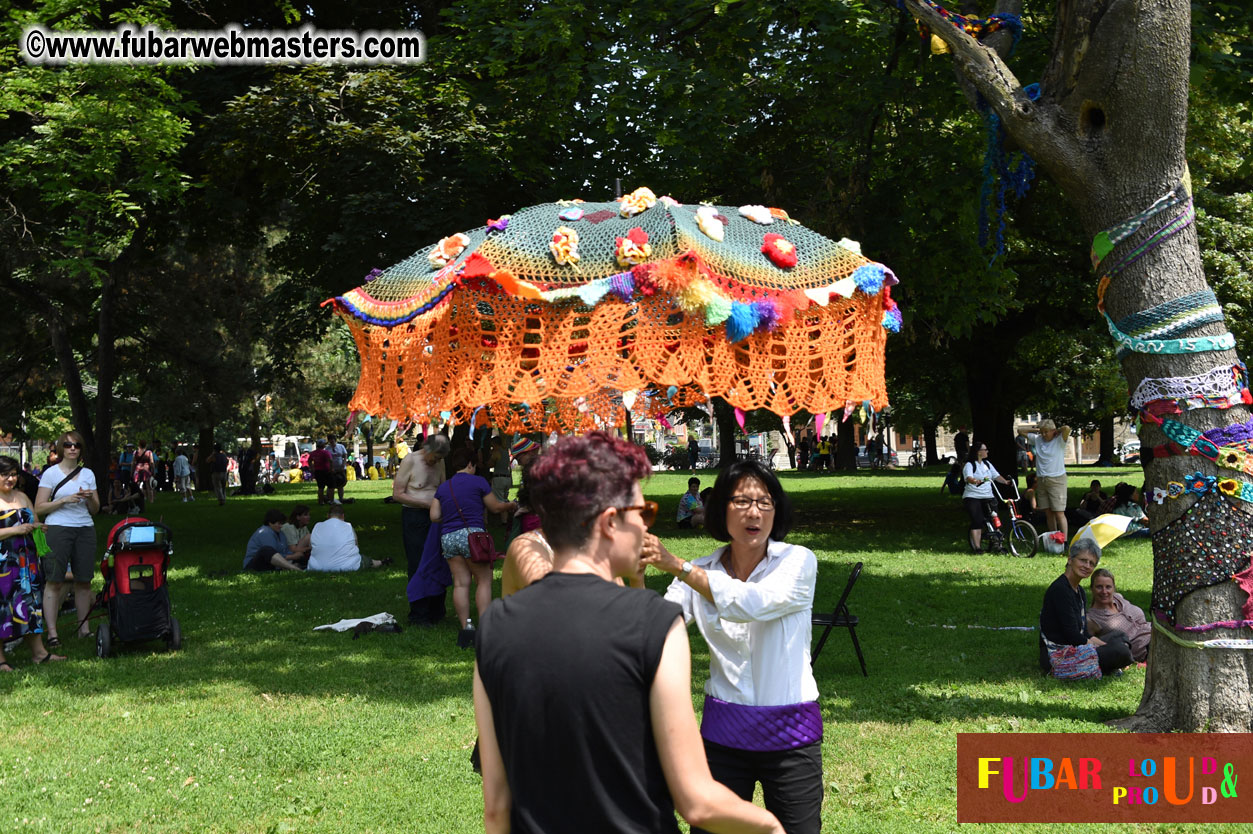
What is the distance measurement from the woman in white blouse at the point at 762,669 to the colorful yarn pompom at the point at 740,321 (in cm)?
53

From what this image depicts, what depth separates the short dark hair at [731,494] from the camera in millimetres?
3736

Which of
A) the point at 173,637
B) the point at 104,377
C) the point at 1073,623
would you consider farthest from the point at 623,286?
the point at 104,377

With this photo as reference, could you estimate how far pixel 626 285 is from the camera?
3.77 m

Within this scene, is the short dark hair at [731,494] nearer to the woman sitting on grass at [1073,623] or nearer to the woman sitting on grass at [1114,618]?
the woman sitting on grass at [1073,623]

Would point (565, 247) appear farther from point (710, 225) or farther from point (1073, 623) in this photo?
point (1073, 623)

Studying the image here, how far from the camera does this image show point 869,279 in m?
3.99

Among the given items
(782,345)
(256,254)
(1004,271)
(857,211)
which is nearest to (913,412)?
(256,254)

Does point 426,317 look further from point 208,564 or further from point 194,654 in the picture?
point 208,564

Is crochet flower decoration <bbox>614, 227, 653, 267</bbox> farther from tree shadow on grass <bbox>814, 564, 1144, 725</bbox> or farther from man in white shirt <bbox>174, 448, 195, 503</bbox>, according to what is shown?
man in white shirt <bbox>174, 448, 195, 503</bbox>

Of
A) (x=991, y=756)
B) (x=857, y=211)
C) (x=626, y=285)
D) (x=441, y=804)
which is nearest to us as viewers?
(x=626, y=285)

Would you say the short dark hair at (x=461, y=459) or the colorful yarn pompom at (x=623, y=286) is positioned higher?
the colorful yarn pompom at (x=623, y=286)

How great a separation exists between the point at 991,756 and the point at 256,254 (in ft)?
88.7

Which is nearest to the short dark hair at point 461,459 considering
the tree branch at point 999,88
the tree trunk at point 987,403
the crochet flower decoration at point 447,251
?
the tree branch at point 999,88

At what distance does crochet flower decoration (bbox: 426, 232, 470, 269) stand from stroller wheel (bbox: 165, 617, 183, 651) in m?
6.85
